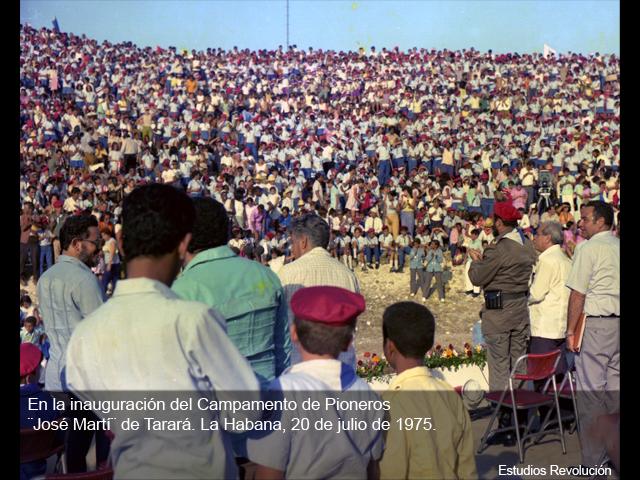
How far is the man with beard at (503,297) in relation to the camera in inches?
271

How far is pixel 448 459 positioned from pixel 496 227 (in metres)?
3.81

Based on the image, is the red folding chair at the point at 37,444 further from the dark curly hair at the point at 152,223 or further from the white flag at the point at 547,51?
the white flag at the point at 547,51

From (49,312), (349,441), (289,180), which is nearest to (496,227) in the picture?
(49,312)

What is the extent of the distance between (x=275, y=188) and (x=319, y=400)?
60.5ft

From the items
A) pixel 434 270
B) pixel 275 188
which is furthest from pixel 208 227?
pixel 275 188

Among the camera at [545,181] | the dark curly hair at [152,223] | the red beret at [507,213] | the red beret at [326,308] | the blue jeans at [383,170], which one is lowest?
the red beret at [326,308]

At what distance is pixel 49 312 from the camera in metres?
4.70

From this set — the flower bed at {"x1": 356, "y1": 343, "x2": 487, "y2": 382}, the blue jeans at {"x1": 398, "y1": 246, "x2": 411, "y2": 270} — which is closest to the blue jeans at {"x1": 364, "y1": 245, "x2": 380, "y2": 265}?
the blue jeans at {"x1": 398, "y1": 246, "x2": 411, "y2": 270}

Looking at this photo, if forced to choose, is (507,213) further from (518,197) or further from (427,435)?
(518,197)

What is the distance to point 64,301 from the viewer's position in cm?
467

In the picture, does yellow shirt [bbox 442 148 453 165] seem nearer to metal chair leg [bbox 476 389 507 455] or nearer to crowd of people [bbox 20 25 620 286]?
crowd of people [bbox 20 25 620 286]

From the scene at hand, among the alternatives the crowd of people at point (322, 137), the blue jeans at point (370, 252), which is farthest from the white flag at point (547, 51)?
the blue jeans at point (370, 252)

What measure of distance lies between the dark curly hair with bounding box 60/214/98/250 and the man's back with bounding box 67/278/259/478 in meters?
2.17

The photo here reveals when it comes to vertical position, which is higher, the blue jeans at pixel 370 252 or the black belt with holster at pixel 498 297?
the blue jeans at pixel 370 252
